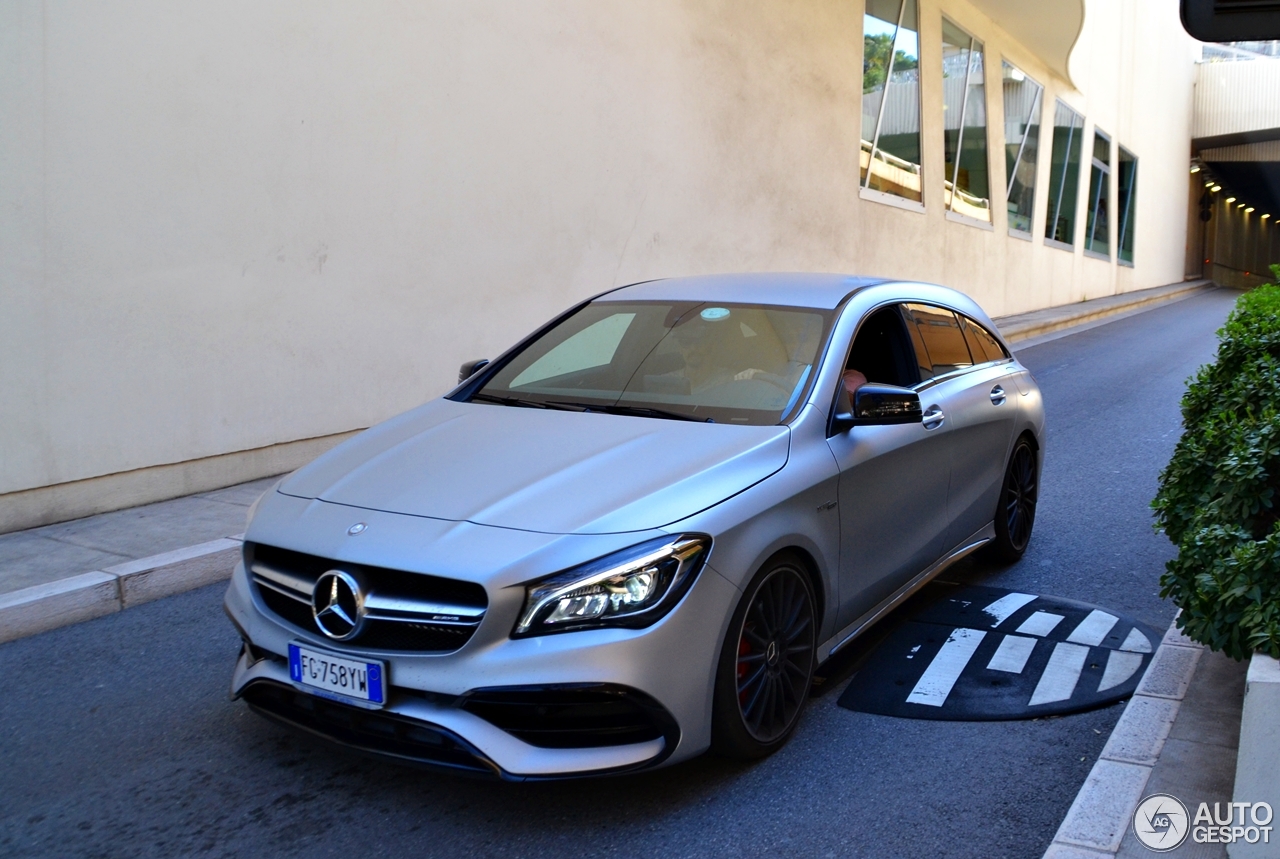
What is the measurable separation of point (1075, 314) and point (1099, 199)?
33.3 feet

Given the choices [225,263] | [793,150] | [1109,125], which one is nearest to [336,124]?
[225,263]

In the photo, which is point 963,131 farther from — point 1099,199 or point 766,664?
point 766,664

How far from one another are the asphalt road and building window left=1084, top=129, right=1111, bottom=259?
30.6 meters

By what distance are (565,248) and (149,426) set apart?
4437mm

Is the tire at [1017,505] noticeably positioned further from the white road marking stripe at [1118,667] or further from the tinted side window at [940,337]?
the white road marking stripe at [1118,667]

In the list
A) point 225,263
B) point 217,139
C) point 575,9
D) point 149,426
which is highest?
point 575,9

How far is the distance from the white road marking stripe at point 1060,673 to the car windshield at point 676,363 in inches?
57.2

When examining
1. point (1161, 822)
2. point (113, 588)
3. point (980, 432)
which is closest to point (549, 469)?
point (1161, 822)

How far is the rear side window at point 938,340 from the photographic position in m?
5.10

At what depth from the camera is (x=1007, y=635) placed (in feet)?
15.9

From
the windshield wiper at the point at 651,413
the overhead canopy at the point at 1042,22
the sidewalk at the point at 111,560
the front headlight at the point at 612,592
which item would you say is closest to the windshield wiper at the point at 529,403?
the windshield wiper at the point at 651,413

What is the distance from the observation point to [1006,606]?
5250 millimetres

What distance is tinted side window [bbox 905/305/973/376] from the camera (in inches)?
202

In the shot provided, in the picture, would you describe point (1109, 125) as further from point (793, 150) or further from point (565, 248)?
point (565, 248)
